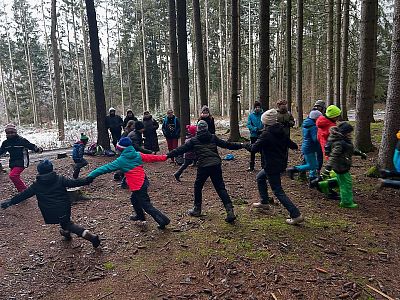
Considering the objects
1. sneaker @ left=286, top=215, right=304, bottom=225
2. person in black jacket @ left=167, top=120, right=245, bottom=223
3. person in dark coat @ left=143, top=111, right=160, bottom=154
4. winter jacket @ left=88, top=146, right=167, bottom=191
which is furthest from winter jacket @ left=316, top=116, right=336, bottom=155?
person in dark coat @ left=143, top=111, right=160, bottom=154

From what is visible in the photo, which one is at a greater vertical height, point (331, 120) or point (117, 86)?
point (117, 86)

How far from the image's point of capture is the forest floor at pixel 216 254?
427cm

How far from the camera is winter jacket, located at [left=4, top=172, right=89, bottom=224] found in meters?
5.70

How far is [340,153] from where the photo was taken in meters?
6.55

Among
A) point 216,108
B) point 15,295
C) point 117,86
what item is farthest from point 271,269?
point 117,86

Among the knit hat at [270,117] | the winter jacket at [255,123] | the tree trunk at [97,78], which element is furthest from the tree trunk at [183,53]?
the knit hat at [270,117]

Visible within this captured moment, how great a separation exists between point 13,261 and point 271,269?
424 centimetres

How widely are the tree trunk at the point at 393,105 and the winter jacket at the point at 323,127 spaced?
140 cm

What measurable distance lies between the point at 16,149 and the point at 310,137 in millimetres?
7394

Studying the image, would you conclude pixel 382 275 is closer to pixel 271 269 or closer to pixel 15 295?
pixel 271 269

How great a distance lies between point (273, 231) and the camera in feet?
18.2

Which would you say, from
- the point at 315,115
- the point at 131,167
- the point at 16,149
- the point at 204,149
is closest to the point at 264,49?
the point at 315,115

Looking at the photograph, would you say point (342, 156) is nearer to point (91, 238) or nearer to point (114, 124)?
point (91, 238)

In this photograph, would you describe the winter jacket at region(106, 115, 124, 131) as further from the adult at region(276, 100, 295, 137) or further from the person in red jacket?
the person in red jacket
